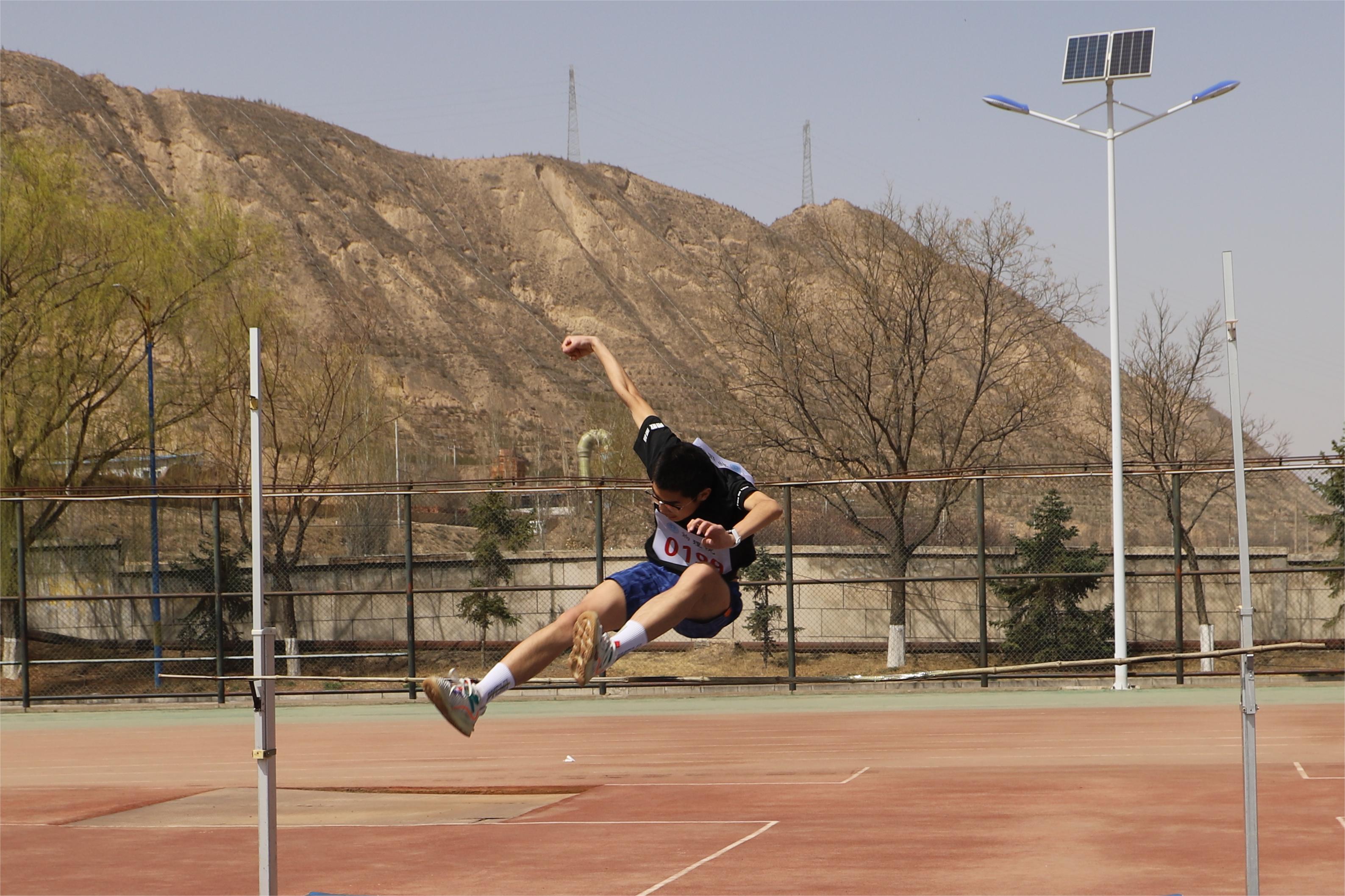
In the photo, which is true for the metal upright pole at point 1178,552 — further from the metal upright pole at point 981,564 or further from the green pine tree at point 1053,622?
the green pine tree at point 1053,622

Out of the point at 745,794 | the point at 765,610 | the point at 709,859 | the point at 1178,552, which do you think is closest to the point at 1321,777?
the point at 745,794

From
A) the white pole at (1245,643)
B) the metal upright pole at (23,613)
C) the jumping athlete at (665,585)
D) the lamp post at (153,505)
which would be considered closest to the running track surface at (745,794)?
the metal upright pole at (23,613)

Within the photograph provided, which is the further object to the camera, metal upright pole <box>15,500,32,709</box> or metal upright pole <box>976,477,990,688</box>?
metal upright pole <box>15,500,32,709</box>

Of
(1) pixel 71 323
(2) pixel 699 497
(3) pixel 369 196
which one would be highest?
(3) pixel 369 196

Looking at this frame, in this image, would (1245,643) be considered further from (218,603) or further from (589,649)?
(218,603)

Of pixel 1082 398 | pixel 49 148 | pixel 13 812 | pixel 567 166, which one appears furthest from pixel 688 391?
pixel 13 812

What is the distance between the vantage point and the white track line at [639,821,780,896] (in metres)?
8.39

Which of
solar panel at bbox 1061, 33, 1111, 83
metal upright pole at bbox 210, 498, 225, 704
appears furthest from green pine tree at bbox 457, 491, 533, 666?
solar panel at bbox 1061, 33, 1111, 83

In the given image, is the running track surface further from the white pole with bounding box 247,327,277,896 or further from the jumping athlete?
the jumping athlete

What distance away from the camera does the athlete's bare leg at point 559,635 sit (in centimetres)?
550

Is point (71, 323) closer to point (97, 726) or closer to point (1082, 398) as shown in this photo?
point (97, 726)

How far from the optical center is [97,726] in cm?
1794

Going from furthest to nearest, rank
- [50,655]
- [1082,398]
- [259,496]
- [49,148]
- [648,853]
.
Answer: [1082,398] → [49,148] → [50,655] → [648,853] → [259,496]

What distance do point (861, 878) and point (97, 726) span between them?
13.0 meters
